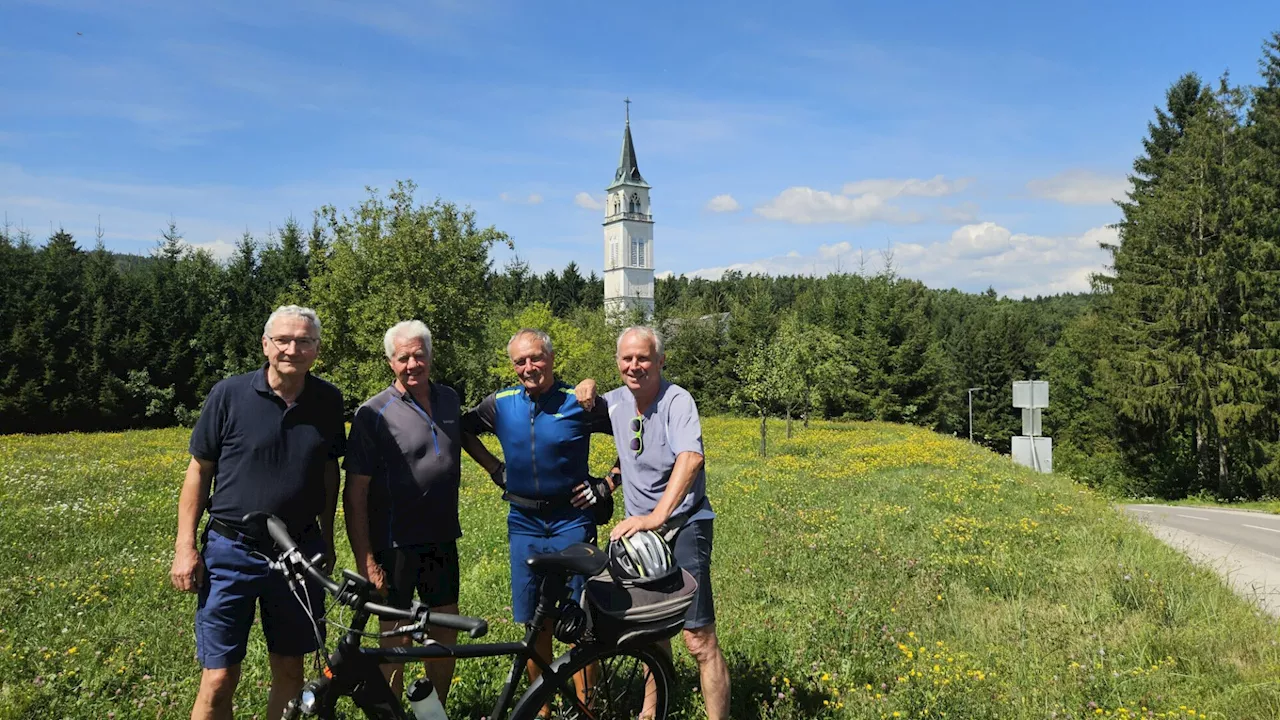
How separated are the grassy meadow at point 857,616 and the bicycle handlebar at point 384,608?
2.18m

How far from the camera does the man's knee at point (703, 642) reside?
4.03 metres

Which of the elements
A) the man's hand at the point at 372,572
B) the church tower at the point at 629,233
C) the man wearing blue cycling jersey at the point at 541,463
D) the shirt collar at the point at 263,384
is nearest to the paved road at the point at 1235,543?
the man wearing blue cycling jersey at the point at 541,463

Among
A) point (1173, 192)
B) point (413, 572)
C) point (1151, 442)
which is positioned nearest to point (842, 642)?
point (413, 572)

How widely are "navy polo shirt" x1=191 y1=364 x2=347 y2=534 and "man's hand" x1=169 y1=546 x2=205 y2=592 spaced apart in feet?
0.62

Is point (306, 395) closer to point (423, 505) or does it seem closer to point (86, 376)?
point (423, 505)

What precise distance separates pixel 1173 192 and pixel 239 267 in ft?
143

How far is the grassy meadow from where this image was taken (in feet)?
15.9

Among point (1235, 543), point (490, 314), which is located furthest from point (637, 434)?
point (490, 314)

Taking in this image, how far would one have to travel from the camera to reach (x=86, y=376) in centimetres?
3472

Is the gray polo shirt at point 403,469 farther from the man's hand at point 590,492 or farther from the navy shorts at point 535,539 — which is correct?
the man's hand at point 590,492

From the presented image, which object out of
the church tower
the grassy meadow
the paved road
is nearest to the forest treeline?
the paved road

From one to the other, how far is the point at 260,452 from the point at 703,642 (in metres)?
2.33

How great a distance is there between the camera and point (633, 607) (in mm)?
3402

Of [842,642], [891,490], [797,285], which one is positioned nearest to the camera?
[842,642]
